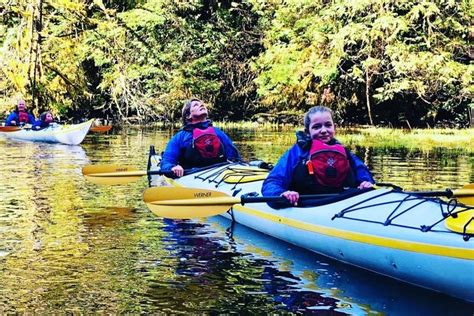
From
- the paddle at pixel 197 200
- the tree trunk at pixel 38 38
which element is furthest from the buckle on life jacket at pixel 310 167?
the tree trunk at pixel 38 38

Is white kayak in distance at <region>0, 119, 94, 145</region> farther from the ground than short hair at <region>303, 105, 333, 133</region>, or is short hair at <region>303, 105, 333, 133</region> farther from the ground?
short hair at <region>303, 105, 333, 133</region>

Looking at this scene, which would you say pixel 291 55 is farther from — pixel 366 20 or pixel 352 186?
pixel 352 186

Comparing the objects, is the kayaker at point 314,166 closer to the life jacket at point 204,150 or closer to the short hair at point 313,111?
the short hair at point 313,111

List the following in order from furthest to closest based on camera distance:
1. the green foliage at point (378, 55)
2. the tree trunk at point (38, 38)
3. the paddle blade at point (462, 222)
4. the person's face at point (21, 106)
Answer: the green foliage at point (378, 55)
the person's face at point (21, 106)
the tree trunk at point (38, 38)
the paddle blade at point (462, 222)

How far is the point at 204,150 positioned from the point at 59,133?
28.9 ft

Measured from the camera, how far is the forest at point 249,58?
61.0 feet

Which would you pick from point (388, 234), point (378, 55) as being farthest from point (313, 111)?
point (378, 55)

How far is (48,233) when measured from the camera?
6.18 metres

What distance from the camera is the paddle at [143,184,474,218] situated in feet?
18.0

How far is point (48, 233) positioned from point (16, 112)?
39.9 ft

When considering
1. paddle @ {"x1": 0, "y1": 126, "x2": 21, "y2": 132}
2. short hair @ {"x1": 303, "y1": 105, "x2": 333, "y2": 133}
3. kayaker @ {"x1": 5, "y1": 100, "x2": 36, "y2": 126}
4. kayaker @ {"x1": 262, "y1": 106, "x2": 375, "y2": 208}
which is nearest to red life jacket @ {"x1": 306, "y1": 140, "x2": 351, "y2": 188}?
kayaker @ {"x1": 262, "y1": 106, "x2": 375, "y2": 208}

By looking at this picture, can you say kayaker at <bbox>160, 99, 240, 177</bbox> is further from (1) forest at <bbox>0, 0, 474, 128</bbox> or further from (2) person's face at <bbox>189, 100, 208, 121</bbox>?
(1) forest at <bbox>0, 0, 474, 128</bbox>

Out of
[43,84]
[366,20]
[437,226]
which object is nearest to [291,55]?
[366,20]

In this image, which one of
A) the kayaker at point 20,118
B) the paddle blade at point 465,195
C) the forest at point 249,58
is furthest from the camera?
the forest at point 249,58
